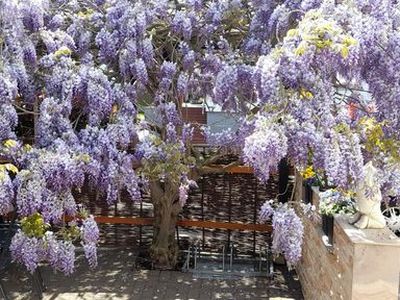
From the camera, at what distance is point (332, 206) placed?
4.39 metres

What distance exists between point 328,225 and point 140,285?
1.96 metres

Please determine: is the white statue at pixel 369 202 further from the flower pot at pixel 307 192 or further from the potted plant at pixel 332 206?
the flower pot at pixel 307 192

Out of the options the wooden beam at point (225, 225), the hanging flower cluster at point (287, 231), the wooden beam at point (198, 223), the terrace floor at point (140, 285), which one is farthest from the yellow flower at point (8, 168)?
the wooden beam at point (225, 225)

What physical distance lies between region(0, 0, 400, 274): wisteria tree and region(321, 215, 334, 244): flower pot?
0.50 meters

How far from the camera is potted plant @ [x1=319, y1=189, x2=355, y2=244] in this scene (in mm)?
4332

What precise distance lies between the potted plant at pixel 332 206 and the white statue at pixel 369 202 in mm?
305

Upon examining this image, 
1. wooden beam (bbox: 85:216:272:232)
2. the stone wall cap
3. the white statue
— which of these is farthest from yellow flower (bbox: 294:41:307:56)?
wooden beam (bbox: 85:216:272:232)

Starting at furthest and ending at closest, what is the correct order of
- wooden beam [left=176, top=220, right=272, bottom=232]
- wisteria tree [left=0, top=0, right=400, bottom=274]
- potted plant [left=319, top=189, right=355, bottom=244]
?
1. wooden beam [left=176, top=220, right=272, bottom=232]
2. potted plant [left=319, top=189, right=355, bottom=244]
3. wisteria tree [left=0, top=0, right=400, bottom=274]

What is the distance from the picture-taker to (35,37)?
4371 mm

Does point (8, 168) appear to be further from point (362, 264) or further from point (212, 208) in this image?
point (212, 208)

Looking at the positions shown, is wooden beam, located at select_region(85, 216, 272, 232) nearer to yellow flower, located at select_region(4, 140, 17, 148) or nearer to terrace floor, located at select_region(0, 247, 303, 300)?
terrace floor, located at select_region(0, 247, 303, 300)

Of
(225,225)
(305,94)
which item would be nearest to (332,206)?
(305,94)

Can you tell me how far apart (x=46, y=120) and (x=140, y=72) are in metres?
0.79

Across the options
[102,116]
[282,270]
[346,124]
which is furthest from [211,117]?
[346,124]
